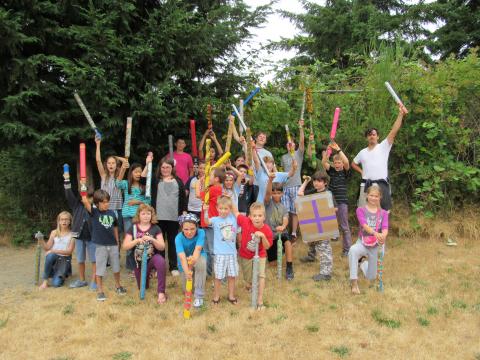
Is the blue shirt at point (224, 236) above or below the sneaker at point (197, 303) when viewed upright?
above

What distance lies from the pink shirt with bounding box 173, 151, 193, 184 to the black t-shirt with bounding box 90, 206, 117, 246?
5.50 feet

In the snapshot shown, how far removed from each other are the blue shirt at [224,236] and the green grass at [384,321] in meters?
1.61

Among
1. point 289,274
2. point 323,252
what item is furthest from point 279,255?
point 323,252

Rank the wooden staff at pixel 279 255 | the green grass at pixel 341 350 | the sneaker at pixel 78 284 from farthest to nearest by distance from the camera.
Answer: the sneaker at pixel 78 284 < the wooden staff at pixel 279 255 < the green grass at pixel 341 350

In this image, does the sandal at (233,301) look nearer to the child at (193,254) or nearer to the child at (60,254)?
the child at (193,254)

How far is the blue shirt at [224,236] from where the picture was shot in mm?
4637

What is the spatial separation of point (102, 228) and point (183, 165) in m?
1.93

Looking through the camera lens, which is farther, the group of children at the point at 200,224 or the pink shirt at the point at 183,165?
the pink shirt at the point at 183,165

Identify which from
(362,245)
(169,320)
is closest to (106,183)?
(169,320)

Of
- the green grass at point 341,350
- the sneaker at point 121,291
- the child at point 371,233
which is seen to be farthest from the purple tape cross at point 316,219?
the sneaker at point 121,291

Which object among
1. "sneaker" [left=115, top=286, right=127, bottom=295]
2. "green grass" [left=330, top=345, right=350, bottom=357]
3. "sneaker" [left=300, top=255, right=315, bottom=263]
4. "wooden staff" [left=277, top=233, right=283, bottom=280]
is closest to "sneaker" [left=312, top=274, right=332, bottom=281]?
"wooden staff" [left=277, top=233, right=283, bottom=280]

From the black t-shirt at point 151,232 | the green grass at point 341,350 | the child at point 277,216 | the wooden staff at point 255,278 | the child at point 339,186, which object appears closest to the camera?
the green grass at point 341,350

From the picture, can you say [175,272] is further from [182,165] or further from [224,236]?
[182,165]

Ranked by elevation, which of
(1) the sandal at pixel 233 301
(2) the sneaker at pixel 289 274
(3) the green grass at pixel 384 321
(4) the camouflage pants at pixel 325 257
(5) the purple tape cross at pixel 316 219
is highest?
(5) the purple tape cross at pixel 316 219
